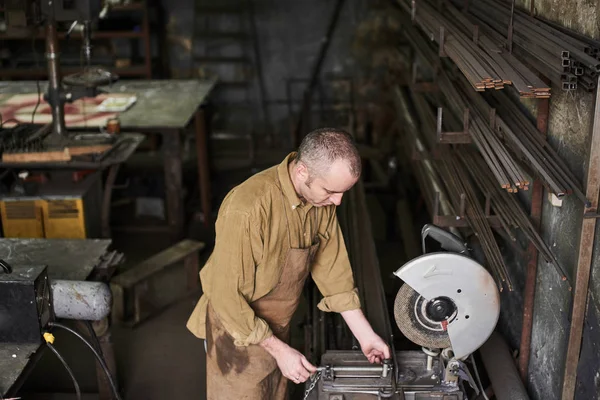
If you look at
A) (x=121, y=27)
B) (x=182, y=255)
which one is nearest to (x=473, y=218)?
(x=182, y=255)

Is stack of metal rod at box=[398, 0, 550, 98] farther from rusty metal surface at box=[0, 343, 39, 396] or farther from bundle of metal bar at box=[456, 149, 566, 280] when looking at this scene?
rusty metal surface at box=[0, 343, 39, 396]

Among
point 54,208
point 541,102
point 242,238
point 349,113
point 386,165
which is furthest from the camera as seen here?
point 349,113

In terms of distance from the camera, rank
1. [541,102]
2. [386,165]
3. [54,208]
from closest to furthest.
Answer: [541,102], [54,208], [386,165]

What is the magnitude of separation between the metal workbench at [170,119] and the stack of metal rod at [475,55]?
171cm

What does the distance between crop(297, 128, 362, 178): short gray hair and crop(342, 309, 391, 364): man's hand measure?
568mm

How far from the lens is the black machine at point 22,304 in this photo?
7.39 feet

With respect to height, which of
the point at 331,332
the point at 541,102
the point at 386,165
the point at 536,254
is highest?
the point at 541,102

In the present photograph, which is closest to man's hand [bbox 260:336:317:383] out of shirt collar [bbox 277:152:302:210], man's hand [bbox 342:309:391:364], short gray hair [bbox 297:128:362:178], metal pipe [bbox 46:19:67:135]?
man's hand [bbox 342:309:391:364]

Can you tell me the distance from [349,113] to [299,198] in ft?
15.5

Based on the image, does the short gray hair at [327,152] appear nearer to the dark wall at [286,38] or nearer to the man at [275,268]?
the man at [275,268]

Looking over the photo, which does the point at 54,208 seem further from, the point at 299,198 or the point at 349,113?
the point at 349,113

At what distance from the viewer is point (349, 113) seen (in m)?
6.87

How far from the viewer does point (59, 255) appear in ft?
9.75

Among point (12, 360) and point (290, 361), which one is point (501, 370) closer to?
point (290, 361)
